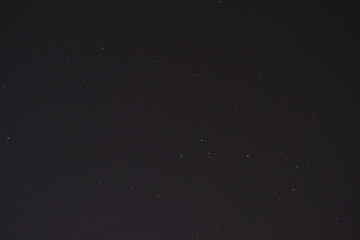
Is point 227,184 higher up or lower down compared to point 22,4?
lower down

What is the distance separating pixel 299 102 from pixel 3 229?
0.70 meters

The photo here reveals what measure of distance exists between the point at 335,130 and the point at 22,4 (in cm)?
72

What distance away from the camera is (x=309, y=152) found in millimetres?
989

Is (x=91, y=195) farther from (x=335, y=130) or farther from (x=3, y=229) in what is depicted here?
(x=335, y=130)

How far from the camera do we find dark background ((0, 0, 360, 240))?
984 millimetres

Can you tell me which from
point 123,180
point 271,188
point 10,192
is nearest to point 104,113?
point 123,180

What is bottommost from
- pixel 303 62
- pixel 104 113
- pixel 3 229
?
pixel 3 229

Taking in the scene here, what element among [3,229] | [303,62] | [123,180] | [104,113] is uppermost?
[303,62]

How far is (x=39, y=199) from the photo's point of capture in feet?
3.56

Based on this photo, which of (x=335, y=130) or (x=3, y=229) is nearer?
(x=335, y=130)

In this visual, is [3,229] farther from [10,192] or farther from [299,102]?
[299,102]

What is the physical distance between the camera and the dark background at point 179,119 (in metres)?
0.98

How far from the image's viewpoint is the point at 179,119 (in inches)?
40.9

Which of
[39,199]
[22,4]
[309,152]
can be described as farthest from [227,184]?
[22,4]
